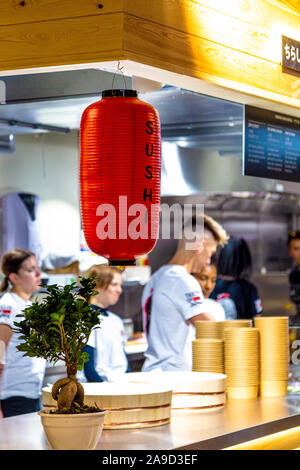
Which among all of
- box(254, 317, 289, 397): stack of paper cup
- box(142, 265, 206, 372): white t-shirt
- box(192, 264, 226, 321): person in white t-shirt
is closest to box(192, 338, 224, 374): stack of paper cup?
box(254, 317, 289, 397): stack of paper cup

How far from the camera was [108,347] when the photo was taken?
5.43 metres

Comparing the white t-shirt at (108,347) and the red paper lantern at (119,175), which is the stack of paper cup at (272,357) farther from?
the white t-shirt at (108,347)

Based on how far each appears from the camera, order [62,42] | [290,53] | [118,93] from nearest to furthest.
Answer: [62,42] → [118,93] → [290,53]

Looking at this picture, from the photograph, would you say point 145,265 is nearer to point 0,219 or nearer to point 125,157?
point 0,219

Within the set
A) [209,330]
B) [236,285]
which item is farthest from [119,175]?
[236,285]

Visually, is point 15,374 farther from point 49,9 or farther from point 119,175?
point 49,9

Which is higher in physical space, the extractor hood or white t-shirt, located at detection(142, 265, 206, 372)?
the extractor hood

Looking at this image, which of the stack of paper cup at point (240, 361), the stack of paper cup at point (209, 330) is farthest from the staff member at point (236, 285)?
the stack of paper cup at point (240, 361)

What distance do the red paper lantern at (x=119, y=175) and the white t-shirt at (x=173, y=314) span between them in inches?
70.4

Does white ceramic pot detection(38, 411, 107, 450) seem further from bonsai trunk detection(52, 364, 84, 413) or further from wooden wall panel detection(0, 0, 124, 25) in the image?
wooden wall panel detection(0, 0, 124, 25)

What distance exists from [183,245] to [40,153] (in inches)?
125

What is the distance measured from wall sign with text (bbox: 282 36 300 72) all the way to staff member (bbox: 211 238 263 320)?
3422 mm

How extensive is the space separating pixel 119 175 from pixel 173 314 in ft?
6.70

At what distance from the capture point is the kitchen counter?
2.83 m
